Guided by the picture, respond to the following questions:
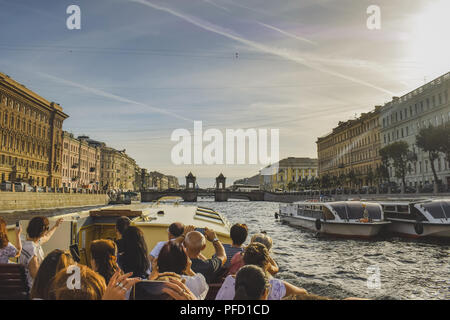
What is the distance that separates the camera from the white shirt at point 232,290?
324 centimetres

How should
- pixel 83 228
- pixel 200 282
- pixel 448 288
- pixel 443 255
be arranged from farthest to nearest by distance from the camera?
1. pixel 443 255
2. pixel 448 288
3. pixel 83 228
4. pixel 200 282

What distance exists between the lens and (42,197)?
46.2 metres

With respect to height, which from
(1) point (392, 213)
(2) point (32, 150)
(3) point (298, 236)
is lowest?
(3) point (298, 236)

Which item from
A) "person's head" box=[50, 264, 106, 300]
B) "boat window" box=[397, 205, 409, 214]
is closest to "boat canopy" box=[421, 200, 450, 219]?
"boat window" box=[397, 205, 409, 214]

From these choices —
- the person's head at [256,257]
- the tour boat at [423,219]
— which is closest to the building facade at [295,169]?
the tour boat at [423,219]

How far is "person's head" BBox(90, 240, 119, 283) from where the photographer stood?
12.1 ft

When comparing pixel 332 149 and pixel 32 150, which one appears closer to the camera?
pixel 32 150

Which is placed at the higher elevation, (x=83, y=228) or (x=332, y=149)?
(x=332, y=149)

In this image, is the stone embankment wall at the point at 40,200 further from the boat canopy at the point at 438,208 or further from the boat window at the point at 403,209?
the boat canopy at the point at 438,208

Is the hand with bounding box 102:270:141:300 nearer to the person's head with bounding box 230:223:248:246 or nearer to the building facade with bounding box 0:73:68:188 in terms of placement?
the person's head with bounding box 230:223:248:246

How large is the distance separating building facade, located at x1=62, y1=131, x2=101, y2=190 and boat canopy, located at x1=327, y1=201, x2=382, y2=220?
69.8 metres

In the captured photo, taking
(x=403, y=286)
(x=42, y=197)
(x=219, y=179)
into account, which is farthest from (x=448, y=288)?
(x=219, y=179)

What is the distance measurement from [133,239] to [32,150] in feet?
233
